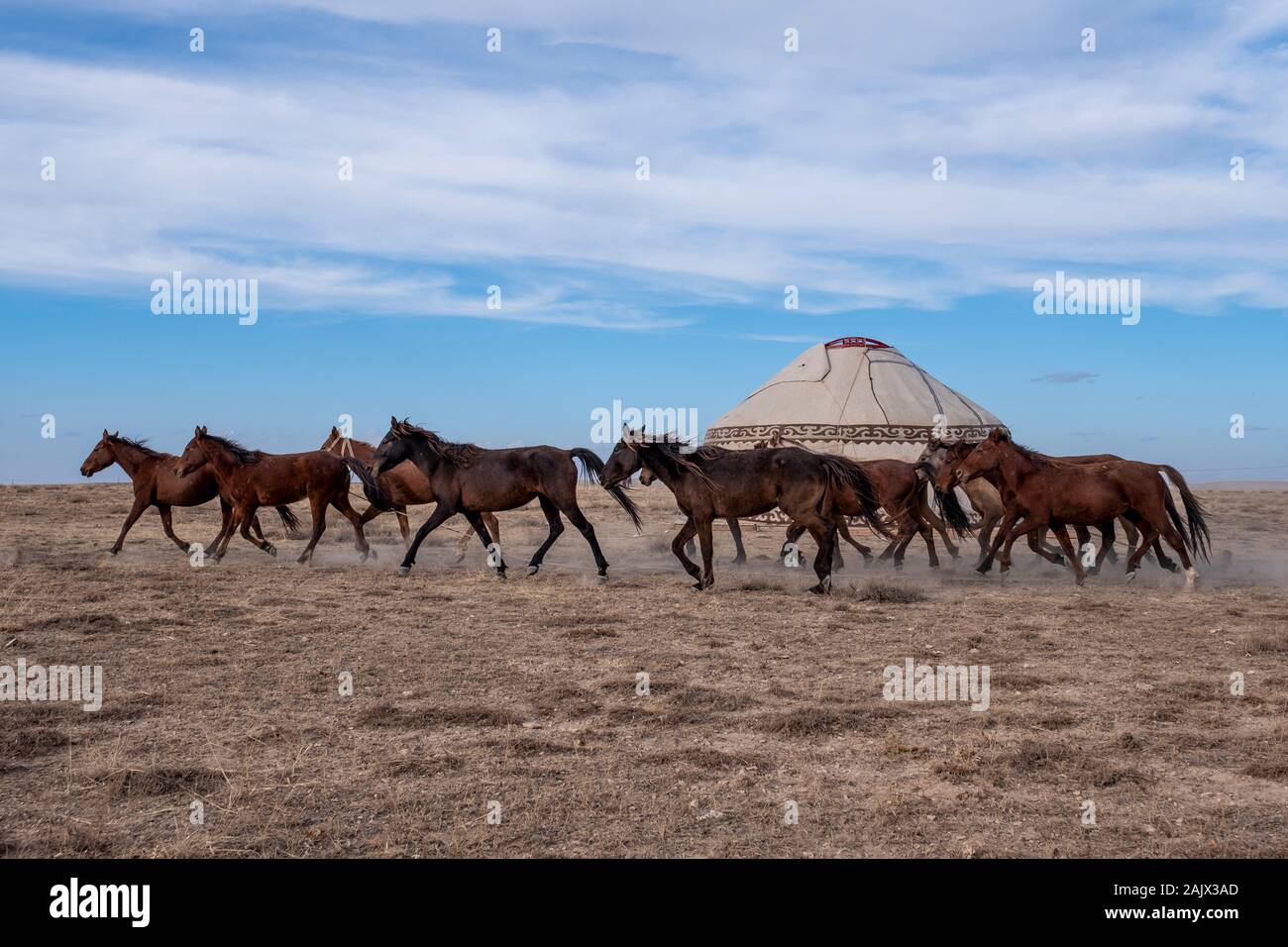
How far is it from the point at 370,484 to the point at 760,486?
6.06 meters

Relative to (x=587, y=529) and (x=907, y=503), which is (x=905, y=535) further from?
(x=587, y=529)

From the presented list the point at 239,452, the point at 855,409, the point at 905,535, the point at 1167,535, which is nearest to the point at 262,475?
the point at 239,452

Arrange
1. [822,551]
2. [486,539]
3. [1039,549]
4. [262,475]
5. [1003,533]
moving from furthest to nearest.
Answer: [262,475] → [486,539] → [1039,549] → [1003,533] → [822,551]

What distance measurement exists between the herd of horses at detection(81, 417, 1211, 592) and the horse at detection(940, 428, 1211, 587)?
0.05ft

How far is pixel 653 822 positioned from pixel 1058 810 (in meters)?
1.83

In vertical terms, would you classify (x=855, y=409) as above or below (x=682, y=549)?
above

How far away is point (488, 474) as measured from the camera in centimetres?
1386

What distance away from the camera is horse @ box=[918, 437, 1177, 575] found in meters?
13.6

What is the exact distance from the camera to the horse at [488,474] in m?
13.8

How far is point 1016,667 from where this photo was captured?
26.5ft

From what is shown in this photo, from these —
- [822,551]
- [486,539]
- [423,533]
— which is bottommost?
[822,551]

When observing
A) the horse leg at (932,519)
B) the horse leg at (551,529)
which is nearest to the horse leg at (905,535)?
the horse leg at (932,519)
